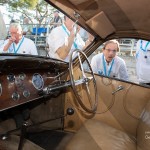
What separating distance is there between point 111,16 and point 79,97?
2.61ft

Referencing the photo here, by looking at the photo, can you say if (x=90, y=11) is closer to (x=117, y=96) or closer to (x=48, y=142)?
(x=117, y=96)

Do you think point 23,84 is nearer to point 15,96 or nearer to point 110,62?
point 15,96

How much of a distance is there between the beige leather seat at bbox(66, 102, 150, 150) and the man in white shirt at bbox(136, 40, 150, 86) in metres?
1.30

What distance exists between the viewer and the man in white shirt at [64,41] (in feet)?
7.90

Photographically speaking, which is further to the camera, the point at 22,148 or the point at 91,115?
the point at 91,115

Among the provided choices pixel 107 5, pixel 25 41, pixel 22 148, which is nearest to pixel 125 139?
pixel 22 148

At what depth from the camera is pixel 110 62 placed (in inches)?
118

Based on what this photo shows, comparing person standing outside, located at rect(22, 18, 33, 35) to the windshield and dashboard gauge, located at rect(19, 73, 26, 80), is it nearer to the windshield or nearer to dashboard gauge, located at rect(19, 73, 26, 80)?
the windshield

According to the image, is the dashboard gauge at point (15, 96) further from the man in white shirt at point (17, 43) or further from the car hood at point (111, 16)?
the man in white shirt at point (17, 43)

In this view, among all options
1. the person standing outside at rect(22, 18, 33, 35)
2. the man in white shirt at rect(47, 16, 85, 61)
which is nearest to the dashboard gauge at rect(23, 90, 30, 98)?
the man in white shirt at rect(47, 16, 85, 61)

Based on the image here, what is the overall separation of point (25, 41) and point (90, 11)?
3.95ft

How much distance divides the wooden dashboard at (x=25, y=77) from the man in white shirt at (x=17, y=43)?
0.73m

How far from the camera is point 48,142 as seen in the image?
7.77 feet

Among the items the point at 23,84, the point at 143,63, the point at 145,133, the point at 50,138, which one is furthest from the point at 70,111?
the point at 143,63
